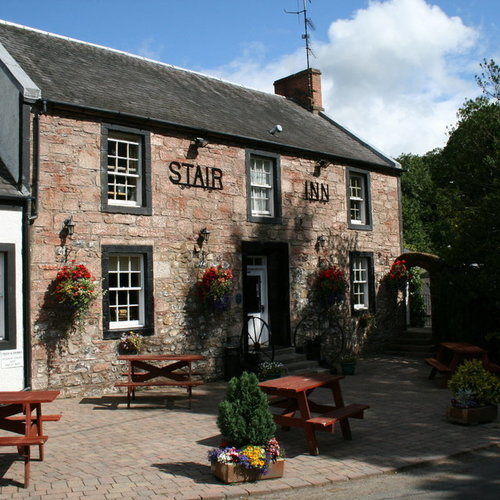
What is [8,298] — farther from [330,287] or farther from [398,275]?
[398,275]

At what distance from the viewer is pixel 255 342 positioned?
13.8m

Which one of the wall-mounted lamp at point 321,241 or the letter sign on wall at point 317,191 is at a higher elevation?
the letter sign on wall at point 317,191

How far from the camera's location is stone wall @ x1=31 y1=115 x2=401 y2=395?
1115cm

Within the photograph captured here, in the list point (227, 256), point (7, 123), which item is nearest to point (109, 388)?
point (227, 256)

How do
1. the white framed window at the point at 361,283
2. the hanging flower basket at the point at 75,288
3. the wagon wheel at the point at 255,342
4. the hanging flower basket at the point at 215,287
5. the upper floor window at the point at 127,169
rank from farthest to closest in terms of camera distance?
the white framed window at the point at 361,283 → the wagon wheel at the point at 255,342 → the hanging flower basket at the point at 215,287 → the upper floor window at the point at 127,169 → the hanging flower basket at the point at 75,288

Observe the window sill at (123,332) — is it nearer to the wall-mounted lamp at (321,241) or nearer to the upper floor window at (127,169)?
the upper floor window at (127,169)

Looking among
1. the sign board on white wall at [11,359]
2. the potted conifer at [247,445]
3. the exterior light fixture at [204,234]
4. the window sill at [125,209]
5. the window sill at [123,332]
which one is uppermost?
the window sill at [125,209]

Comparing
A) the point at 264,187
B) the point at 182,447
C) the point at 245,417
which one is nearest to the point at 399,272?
the point at 264,187

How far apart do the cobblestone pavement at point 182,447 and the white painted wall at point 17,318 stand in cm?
92

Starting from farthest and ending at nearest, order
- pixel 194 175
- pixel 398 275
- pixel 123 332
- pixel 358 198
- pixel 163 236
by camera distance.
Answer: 1. pixel 398 275
2. pixel 358 198
3. pixel 194 175
4. pixel 163 236
5. pixel 123 332

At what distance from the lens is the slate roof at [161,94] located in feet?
41.9

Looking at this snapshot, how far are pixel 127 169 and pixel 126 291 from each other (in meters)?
2.66

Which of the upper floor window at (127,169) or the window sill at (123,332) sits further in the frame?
the upper floor window at (127,169)

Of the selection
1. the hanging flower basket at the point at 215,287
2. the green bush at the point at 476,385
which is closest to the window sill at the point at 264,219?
the hanging flower basket at the point at 215,287
